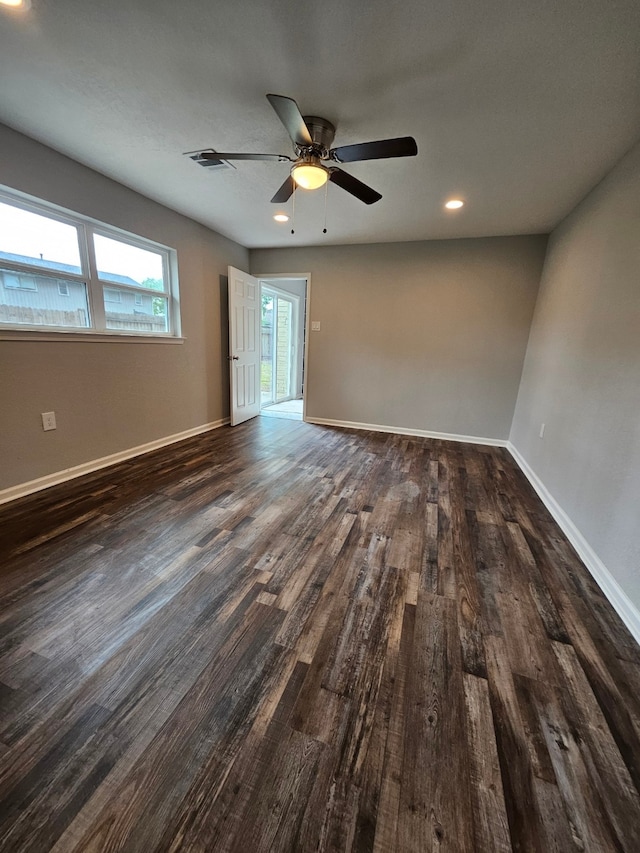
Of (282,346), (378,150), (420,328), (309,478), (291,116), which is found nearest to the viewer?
(291,116)

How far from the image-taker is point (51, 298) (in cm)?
255

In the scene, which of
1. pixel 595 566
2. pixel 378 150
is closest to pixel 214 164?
pixel 378 150

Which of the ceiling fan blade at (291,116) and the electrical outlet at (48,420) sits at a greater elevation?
the ceiling fan blade at (291,116)

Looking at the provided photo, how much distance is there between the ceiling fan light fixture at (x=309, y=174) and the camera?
1.92 meters

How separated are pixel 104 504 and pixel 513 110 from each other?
3533 mm

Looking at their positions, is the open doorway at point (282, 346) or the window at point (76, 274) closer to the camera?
the window at point (76, 274)

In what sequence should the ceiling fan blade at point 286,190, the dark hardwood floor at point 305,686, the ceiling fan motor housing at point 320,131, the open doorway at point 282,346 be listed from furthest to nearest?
the open doorway at point 282,346
the ceiling fan blade at point 286,190
the ceiling fan motor housing at point 320,131
the dark hardwood floor at point 305,686

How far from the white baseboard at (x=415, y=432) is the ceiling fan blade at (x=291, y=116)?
343cm

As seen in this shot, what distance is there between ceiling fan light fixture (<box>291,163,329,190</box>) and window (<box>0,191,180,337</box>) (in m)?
1.91

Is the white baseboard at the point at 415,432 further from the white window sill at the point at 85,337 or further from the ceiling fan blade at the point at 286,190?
the ceiling fan blade at the point at 286,190

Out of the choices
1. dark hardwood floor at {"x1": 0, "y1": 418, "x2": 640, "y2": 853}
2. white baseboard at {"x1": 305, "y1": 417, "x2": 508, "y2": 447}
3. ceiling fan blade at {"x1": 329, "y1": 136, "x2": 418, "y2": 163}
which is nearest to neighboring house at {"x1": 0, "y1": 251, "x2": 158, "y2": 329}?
dark hardwood floor at {"x1": 0, "y1": 418, "x2": 640, "y2": 853}

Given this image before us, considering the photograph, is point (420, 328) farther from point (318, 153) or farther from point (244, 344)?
point (318, 153)

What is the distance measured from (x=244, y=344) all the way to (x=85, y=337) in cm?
213

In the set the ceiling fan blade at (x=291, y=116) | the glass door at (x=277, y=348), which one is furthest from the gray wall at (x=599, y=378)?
the glass door at (x=277, y=348)
